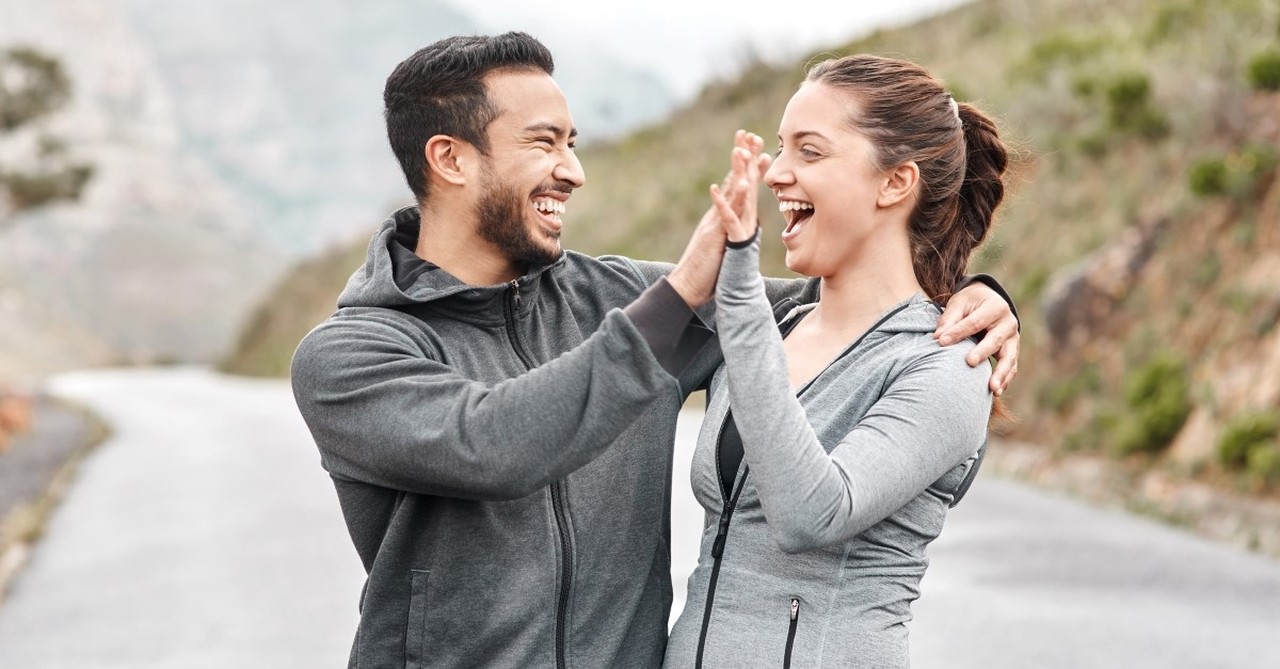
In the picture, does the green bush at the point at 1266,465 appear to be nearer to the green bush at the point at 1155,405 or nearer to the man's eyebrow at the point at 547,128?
the green bush at the point at 1155,405

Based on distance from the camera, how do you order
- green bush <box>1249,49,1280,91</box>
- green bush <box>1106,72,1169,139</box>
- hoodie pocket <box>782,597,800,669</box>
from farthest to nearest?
1. green bush <box>1106,72,1169,139</box>
2. green bush <box>1249,49,1280,91</box>
3. hoodie pocket <box>782,597,800,669</box>

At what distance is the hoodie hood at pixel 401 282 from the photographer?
310 centimetres

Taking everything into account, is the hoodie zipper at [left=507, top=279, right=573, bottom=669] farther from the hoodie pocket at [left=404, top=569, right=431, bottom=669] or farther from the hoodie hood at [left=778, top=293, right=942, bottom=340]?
the hoodie hood at [left=778, top=293, right=942, bottom=340]

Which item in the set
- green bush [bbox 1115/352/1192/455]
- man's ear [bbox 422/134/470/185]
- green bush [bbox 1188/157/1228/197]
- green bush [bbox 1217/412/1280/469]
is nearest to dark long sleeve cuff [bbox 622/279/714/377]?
man's ear [bbox 422/134/470/185]

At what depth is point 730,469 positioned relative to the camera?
122 inches

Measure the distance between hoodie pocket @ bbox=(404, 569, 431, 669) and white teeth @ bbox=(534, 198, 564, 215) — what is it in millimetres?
808

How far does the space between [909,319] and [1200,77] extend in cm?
1484

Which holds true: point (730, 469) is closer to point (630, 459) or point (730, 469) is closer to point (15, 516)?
point (630, 459)

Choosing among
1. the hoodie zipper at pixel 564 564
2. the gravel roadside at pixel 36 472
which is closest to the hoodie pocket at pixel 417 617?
the hoodie zipper at pixel 564 564

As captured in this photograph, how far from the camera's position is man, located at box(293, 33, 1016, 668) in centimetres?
276

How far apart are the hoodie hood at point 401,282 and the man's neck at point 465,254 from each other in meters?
0.05

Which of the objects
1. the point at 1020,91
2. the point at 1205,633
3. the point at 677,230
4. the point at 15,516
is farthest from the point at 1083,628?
the point at 677,230

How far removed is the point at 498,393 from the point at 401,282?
1.71ft

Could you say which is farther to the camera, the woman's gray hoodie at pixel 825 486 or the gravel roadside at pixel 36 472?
the gravel roadside at pixel 36 472
